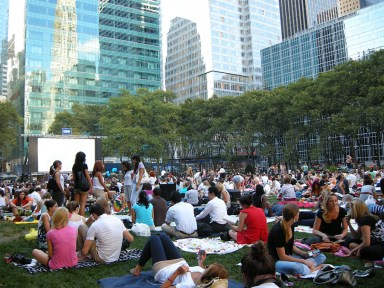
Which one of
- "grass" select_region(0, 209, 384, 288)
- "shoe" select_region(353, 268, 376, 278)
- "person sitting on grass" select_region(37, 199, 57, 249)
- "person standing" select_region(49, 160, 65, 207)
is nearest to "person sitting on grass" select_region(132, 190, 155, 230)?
"person standing" select_region(49, 160, 65, 207)

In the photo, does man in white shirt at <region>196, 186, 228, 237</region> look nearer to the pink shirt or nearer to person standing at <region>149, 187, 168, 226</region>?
person standing at <region>149, 187, 168, 226</region>

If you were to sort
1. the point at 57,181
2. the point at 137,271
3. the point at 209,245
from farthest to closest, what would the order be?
the point at 57,181, the point at 209,245, the point at 137,271

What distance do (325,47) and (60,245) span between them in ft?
336

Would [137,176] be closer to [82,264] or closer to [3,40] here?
[82,264]

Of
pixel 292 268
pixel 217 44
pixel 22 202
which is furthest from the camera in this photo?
pixel 217 44

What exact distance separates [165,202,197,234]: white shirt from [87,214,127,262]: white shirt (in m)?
2.31

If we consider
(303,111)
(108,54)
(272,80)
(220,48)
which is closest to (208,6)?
(220,48)

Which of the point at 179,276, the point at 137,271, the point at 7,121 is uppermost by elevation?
the point at 7,121

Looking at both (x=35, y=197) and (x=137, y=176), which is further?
(x=35, y=197)

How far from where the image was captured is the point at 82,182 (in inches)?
377

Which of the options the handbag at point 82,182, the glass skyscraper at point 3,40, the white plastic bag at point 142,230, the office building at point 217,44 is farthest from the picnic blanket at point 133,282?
the glass skyscraper at point 3,40

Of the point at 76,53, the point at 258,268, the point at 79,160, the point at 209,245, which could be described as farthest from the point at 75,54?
the point at 258,268

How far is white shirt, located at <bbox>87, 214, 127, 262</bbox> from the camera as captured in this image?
5883 millimetres

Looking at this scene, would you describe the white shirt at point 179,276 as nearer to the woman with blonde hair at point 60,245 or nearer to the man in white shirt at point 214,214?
the woman with blonde hair at point 60,245
